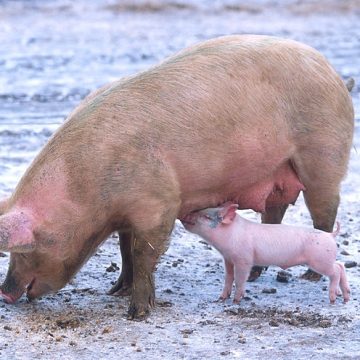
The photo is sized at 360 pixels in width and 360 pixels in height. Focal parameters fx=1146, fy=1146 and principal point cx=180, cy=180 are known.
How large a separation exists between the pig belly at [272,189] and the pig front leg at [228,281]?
43 centimetres

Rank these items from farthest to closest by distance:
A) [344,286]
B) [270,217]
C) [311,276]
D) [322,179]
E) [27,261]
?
[270,217] < [311,276] < [322,179] < [344,286] < [27,261]

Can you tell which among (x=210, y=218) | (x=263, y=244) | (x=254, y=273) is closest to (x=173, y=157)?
(x=210, y=218)

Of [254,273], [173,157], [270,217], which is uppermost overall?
[173,157]

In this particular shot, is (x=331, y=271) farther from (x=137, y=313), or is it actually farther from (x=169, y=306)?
(x=137, y=313)

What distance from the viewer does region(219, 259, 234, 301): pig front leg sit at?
7.02 m

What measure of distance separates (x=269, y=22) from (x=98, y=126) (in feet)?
55.6

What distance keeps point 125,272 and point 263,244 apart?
0.92 meters

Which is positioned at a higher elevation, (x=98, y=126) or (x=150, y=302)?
(x=98, y=126)

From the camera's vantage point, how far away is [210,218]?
6.89 metres

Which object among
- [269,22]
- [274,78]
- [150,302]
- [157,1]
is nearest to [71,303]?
[150,302]

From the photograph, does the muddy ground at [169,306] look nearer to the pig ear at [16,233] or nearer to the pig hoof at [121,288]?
the pig hoof at [121,288]

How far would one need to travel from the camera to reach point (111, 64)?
653 inches

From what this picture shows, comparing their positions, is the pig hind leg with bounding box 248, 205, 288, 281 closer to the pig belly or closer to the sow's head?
the pig belly

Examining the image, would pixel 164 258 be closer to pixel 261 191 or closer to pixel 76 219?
pixel 261 191
